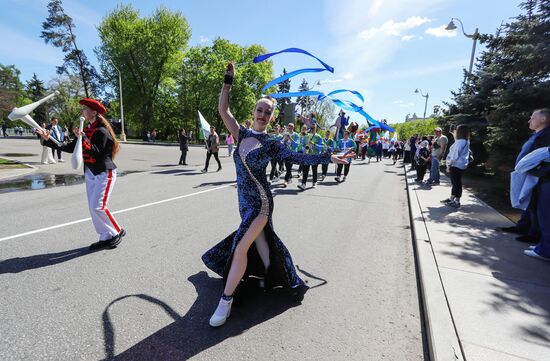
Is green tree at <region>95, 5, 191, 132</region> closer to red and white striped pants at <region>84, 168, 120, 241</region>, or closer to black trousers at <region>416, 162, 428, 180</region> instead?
black trousers at <region>416, 162, 428, 180</region>

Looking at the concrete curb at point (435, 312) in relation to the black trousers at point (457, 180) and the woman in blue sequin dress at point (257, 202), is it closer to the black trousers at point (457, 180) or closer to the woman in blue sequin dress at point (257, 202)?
the woman in blue sequin dress at point (257, 202)

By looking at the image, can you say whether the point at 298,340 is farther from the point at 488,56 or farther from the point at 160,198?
the point at 488,56

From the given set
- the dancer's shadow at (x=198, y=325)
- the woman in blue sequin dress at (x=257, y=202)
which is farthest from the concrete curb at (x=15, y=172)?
the woman in blue sequin dress at (x=257, y=202)

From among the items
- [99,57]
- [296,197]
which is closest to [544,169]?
[296,197]

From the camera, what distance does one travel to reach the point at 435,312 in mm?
2682

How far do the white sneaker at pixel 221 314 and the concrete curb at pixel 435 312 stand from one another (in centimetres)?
163

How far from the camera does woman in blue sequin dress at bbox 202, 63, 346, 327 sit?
261 cm

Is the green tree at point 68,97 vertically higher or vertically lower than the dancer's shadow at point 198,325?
higher

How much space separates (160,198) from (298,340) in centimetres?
589

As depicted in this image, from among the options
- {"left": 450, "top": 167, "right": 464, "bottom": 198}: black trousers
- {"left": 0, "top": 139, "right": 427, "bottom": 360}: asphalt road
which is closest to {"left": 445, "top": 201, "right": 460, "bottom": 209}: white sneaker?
{"left": 450, "top": 167, "right": 464, "bottom": 198}: black trousers

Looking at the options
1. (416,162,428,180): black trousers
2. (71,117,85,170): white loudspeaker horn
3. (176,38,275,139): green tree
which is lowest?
(416,162,428,180): black trousers

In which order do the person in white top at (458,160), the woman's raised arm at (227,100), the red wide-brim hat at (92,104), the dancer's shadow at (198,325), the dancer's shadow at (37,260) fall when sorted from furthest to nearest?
the person in white top at (458,160) < the red wide-brim hat at (92,104) < the dancer's shadow at (37,260) < the woman's raised arm at (227,100) < the dancer's shadow at (198,325)

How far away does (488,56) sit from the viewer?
46.8 ft

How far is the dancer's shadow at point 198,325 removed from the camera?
2.18 m
